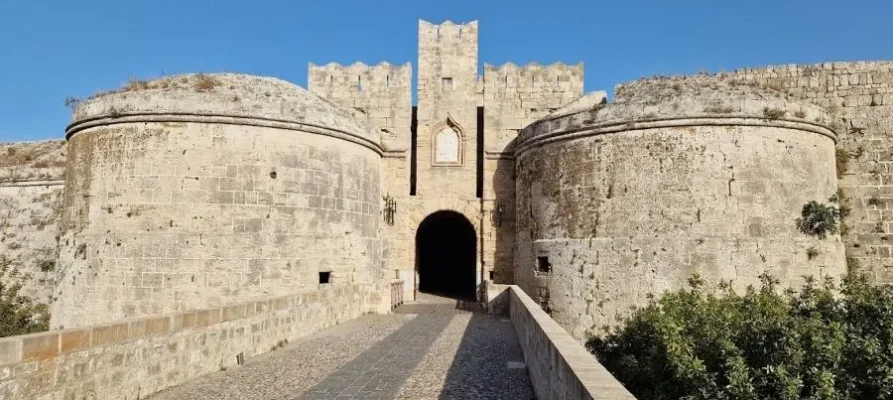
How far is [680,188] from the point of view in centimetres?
1409

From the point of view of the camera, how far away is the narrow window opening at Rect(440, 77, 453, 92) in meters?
19.5

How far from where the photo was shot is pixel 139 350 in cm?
665

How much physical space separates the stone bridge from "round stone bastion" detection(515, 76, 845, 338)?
10.7 ft

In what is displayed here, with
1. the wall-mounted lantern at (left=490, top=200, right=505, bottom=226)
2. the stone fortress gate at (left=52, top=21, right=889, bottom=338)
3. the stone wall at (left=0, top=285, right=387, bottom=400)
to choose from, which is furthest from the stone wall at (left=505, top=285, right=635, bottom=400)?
the wall-mounted lantern at (left=490, top=200, right=505, bottom=226)

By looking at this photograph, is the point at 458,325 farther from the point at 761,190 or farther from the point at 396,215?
the point at 761,190

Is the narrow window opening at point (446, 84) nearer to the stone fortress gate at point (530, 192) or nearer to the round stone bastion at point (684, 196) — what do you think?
the stone fortress gate at point (530, 192)

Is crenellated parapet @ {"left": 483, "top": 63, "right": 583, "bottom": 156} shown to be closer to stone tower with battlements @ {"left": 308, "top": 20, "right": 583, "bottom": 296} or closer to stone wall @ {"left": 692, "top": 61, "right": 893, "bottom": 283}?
stone tower with battlements @ {"left": 308, "top": 20, "right": 583, "bottom": 296}

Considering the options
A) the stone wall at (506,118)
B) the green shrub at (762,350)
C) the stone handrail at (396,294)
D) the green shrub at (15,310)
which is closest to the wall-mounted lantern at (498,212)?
the stone wall at (506,118)

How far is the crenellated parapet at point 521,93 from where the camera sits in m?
19.1

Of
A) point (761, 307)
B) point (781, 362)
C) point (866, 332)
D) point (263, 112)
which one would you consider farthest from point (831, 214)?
point (263, 112)

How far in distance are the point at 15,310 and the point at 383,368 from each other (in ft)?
47.9

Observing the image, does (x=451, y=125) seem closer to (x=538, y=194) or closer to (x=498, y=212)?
(x=498, y=212)

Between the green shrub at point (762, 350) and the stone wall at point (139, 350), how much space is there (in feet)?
18.7

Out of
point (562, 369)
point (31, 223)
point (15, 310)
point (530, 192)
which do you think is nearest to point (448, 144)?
point (530, 192)
